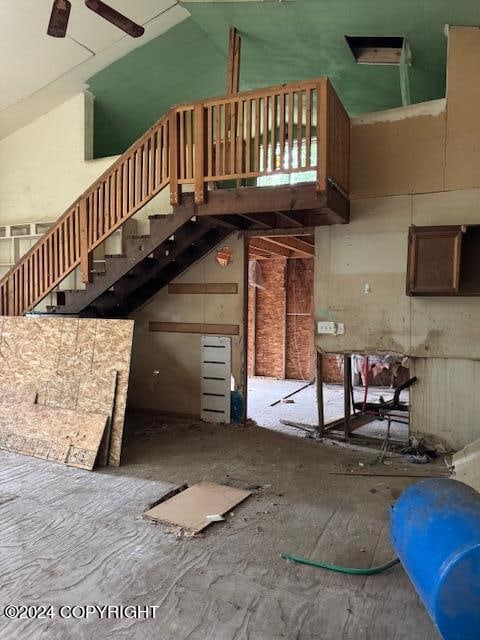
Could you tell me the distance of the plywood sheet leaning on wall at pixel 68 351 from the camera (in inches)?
191

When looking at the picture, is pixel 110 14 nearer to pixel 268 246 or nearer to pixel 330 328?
pixel 330 328

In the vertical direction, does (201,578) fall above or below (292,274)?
below

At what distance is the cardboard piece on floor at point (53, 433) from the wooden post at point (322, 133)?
3.22 m

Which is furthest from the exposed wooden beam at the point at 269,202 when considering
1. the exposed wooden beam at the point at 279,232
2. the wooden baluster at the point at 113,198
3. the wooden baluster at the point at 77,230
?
the wooden baluster at the point at 77,230

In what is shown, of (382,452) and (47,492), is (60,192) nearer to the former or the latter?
(47,492)

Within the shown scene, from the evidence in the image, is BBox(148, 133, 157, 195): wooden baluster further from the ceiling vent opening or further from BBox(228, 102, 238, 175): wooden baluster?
the ceiling vent opening

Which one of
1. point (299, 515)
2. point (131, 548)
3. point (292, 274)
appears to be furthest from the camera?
point (292, 274)

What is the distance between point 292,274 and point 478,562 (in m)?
9.68

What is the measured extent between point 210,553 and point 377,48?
235 inches

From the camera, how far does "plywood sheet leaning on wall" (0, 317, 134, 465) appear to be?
4.84 metres

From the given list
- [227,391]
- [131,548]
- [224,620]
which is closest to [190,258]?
[227,391]

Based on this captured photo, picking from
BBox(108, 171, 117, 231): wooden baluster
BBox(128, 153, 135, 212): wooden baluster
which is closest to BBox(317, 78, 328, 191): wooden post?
BBox(128, 153, 135, 212): wooden baluster

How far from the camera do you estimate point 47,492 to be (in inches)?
156

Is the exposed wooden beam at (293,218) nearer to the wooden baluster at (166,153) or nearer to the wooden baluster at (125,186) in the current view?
the wooden baluster at (166,153)
